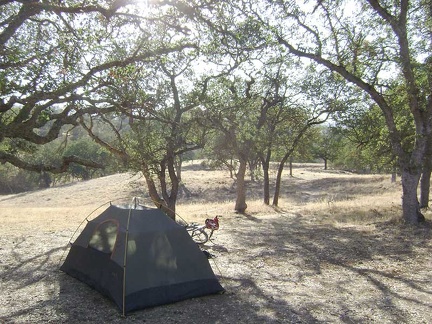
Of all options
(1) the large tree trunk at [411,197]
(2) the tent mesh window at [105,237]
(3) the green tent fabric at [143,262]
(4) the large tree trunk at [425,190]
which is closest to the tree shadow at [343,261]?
(1) the large tree trunk at [411,197]

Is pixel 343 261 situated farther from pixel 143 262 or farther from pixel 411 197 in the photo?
pixel 143 262

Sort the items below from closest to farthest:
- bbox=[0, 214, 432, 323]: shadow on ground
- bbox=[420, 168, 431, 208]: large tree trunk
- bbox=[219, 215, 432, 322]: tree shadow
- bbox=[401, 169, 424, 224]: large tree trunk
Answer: bbox=[0, 214, 432, 323]: shadow on ground < bbox=[219, 215, 432, 322]: tree shadow < bbox=[401, 169, 424, 224]: large tree trunk < bbox=[420, 168, 431, 208]: large tree trunk

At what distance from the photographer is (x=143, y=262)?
6.99 m

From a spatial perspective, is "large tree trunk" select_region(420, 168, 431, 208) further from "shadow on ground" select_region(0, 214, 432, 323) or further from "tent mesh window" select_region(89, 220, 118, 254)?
"tent mesh window" select_region(89, 220, 118, 254)

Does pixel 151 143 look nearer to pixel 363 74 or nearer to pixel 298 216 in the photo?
pixel 363 74

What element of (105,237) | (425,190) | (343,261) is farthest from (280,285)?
(425,190)

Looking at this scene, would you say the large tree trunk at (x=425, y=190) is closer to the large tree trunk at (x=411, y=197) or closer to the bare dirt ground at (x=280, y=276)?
the bare dirt ground at (x=280, y=276)

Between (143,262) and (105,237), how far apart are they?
1.25 meters

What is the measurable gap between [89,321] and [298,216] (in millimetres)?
14757

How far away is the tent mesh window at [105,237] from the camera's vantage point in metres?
7.49

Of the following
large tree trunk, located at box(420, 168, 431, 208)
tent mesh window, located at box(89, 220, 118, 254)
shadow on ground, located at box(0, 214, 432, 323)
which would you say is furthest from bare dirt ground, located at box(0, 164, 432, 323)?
large tree trunk, located at box(420, 168, 431, 208)

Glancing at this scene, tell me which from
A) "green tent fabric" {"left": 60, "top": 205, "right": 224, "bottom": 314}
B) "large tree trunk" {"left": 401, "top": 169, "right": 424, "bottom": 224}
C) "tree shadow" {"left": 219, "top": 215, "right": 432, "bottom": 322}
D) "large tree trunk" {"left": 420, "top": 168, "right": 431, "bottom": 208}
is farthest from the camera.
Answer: "large tree trunk" {"left": 420, "top": 168, "right": 431, "bottom": 208}

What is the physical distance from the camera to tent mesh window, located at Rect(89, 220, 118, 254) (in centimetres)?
749

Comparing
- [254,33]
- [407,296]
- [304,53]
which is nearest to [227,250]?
[407,296]
